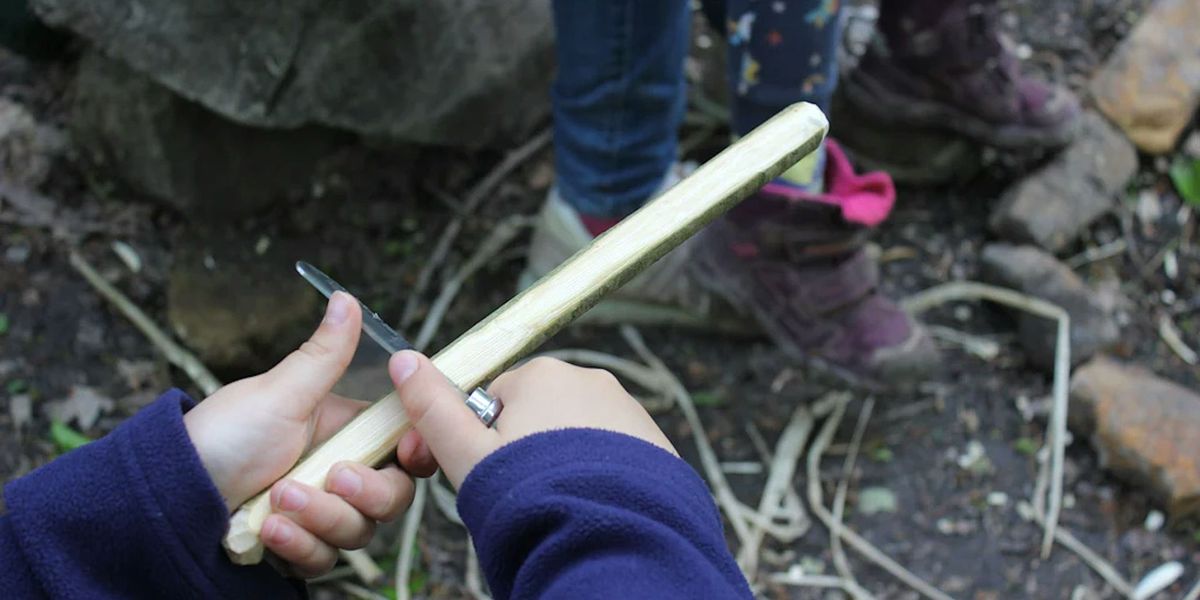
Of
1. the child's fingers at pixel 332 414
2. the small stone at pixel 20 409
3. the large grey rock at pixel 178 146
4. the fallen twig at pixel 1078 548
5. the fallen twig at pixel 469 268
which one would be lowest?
the fallen twig at pixel 1078 548

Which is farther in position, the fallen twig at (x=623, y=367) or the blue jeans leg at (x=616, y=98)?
the fallen twig at (x=623, y=367)

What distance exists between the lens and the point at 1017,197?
2.00 metres

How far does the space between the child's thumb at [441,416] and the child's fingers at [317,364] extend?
0.24ft

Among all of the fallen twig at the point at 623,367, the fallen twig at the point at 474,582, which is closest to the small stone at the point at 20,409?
the fallen twig at the point at 474,582

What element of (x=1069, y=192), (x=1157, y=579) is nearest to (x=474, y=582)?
(x=1157, y=579)

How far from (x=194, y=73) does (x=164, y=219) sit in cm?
34

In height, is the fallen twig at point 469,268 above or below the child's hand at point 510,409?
below

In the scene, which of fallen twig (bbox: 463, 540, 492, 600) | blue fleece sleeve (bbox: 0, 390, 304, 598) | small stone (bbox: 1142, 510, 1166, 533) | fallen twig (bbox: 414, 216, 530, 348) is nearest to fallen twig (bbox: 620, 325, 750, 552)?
fallen twig (bbox: 414, 216, 530, 348)

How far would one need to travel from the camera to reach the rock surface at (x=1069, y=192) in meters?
1.99

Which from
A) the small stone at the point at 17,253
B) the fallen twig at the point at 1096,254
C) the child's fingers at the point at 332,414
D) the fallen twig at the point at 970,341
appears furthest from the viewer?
the fallen twig at the point at 1096,254

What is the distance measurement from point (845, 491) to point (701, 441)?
0.23 meters

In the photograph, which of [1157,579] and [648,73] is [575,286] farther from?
[1157,579]

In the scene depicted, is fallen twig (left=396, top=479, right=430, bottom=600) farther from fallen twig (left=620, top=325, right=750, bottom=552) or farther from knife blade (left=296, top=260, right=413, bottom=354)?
knife blade (left=296, top=260, right=413, bottom=354)

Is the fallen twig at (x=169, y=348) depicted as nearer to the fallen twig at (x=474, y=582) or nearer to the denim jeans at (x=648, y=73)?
the fallen twig at (x=474, y=582)
